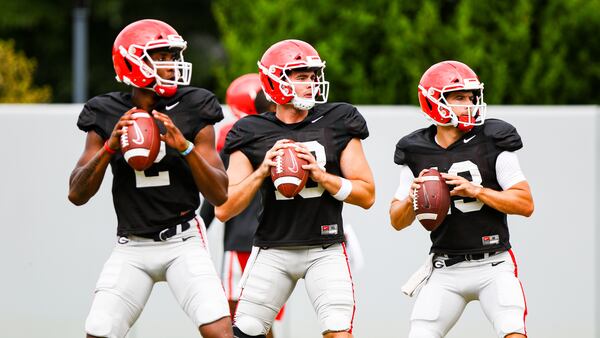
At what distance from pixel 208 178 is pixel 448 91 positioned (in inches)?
53.6

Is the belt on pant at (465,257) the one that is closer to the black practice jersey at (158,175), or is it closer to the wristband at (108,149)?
the black practice jersey at (158,175)

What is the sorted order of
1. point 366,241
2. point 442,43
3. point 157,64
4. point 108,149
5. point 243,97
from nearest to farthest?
point 108,149 < point 157,64 < point 243,97 < point 366,241 < point 442,43

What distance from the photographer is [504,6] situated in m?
12.4

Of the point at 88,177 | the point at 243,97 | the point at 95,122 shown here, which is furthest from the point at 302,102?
the point at 243,97

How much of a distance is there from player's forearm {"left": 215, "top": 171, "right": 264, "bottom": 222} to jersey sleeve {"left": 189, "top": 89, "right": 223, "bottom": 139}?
373 mm

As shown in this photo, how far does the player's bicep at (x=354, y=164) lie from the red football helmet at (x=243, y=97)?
188 cm

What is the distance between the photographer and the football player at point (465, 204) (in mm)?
6191

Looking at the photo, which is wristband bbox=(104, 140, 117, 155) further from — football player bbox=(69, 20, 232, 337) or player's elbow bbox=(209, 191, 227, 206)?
player's elbow bbox=(209, 191, 227, 206)

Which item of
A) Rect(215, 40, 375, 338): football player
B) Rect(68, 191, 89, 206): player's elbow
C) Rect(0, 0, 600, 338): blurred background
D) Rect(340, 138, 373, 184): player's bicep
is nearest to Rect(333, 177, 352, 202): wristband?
Rect(215, 40, 375, 338): football player

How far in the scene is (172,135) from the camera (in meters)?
5.82

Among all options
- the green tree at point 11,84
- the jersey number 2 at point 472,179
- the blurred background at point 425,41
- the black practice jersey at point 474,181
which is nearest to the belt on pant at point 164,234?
the black practice jersey at point 474,181

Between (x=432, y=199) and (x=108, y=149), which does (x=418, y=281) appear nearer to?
(x=432, y=199)

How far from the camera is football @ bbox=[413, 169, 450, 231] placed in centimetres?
609

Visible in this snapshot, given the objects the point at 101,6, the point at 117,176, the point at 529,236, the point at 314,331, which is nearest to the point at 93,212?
the point at 314,331
